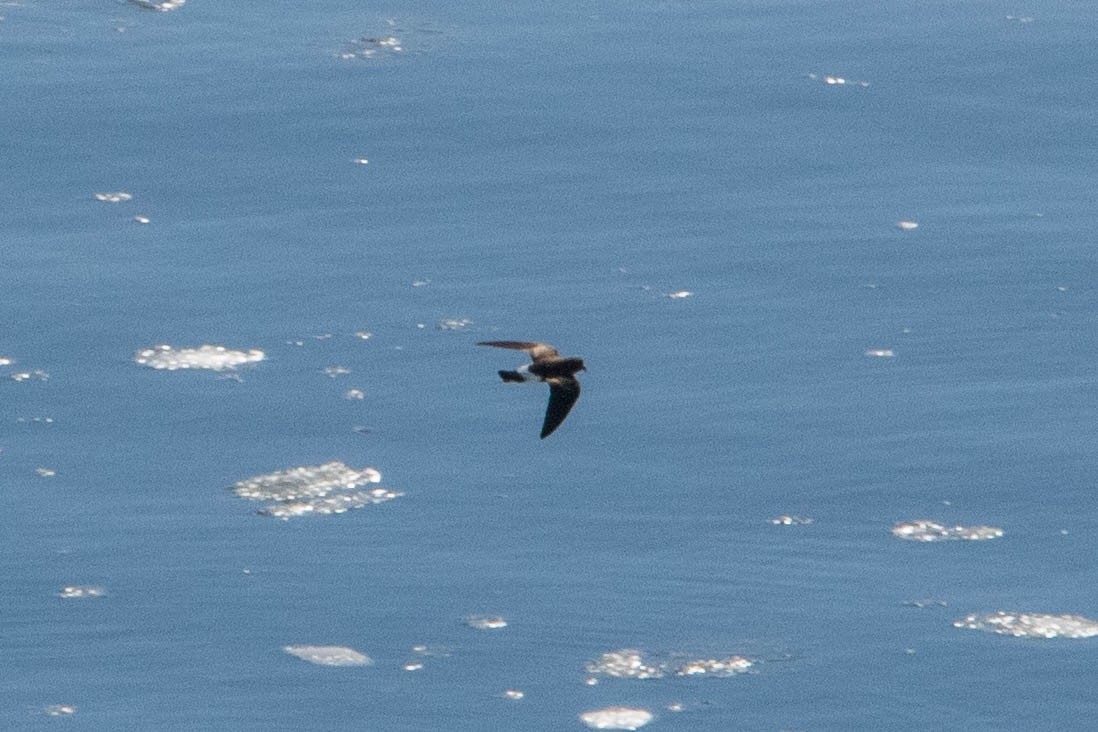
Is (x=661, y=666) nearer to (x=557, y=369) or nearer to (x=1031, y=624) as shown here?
(x=557, y=369)

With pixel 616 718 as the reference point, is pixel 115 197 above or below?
above

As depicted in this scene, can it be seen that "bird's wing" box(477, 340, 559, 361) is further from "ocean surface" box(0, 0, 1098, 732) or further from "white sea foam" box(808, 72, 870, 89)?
"white sea foam" box(808, 72, 870, 89)

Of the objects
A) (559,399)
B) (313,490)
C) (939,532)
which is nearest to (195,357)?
(313,490)

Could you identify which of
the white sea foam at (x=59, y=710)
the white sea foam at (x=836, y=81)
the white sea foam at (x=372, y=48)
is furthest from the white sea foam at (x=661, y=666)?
the white sea foam at (x=372, y=48)

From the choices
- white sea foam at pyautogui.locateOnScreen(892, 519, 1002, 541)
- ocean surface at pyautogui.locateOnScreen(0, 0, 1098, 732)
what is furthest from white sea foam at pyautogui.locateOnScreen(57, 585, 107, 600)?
white sea foam at pyautogui.locateOnScreen(892, 519, 1002, 541)

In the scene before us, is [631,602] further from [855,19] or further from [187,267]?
[855,19]

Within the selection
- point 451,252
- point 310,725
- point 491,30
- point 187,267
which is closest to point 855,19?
point 491,30

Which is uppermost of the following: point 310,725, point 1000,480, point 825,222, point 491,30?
point 491,30
